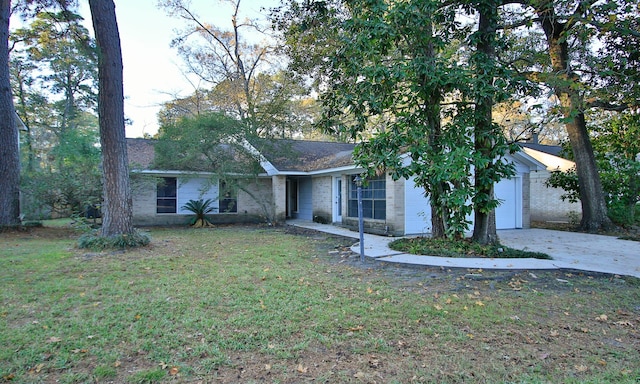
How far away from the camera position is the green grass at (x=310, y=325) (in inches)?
113

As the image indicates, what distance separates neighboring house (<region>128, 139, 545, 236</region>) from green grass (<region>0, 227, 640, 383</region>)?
200 inches

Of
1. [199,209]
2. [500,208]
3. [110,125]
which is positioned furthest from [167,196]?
[500,208]

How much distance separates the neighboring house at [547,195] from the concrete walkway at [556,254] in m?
5.92

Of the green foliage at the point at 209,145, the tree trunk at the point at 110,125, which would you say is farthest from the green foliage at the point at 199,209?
the tree trunk at the point at 110,125

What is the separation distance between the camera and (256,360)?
9.91 feet

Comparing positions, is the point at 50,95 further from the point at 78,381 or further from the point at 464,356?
the point at 464,356

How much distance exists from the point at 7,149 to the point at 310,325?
12.4 metres

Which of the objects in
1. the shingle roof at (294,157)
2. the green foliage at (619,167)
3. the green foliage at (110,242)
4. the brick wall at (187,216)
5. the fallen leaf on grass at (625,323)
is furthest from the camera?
the brick wall at (187,216)

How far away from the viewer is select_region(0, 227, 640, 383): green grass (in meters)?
2.87

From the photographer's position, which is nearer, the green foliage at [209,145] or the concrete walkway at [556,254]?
the concrete walkway at [556,254]

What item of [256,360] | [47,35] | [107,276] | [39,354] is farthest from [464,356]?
[47,35]

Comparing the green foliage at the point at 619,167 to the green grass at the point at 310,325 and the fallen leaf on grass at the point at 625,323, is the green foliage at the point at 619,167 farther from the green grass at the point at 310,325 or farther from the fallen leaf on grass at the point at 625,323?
the fallen leaf on grass at the point at 625,323

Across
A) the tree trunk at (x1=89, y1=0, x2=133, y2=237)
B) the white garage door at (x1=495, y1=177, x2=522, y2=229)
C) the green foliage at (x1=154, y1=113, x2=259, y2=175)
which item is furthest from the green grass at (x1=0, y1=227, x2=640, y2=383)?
the white garage door at (x1=495, y1=177, x2=522, y2=229)

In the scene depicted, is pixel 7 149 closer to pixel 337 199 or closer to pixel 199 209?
pixel 199 209
